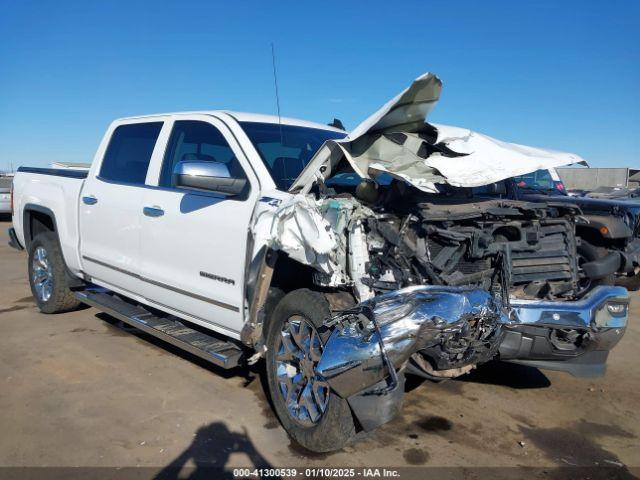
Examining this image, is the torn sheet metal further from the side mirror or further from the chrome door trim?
the side mirror

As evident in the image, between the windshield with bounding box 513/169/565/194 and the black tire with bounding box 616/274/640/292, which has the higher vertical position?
the windshield with bounding box 513/169/565/194

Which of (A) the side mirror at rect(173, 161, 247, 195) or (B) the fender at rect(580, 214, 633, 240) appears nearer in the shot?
(A) the side mirror at rect(173, 161, 247, 195)

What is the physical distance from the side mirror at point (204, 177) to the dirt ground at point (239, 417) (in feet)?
5.21

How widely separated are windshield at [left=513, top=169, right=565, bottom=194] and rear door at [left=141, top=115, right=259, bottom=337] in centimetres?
536

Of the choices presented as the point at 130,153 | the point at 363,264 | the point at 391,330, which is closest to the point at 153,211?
the point at 130,153

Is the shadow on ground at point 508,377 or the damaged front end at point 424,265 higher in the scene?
the damaged front end at point 424,265

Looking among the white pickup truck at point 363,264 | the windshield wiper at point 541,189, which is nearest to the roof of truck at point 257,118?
the white pickup truck at point 363,264

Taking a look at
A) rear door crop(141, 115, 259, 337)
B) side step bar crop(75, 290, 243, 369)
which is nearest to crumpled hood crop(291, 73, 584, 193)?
rear door crop(141, 115, 259, 337)

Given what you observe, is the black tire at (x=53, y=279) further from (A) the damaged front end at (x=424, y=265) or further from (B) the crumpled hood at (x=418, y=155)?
(B) the crumpled hood at (x=418, y=155)

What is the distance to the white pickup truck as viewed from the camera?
113 inches

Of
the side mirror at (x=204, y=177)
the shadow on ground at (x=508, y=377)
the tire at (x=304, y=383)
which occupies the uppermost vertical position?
the side mirror at (x=204, y=177)

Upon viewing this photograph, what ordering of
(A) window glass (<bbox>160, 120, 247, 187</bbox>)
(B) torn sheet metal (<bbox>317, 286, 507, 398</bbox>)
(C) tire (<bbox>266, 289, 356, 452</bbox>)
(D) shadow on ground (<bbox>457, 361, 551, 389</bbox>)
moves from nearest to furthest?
(B) torn sheet metal (<bbox>317, 286, 507, 398</bbox>) < (C) tire (<bbox>266, 289, 356, 452</bbox>) < (A) window glass (<bbox>160, 120, 247, 187</bbox>) < (D) shadow on ground (<bbox>457, 361, 551, 389</bbox>)

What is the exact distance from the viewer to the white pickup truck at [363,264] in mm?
2871

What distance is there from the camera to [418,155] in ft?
11.4
